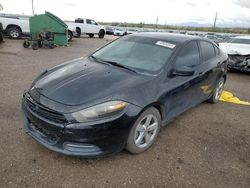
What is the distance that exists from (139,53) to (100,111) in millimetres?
1513

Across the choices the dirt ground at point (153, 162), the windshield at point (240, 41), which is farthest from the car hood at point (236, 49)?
the dirt ground at point (153, 162)

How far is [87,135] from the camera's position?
2525 mm

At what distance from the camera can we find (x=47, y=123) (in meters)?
2.60

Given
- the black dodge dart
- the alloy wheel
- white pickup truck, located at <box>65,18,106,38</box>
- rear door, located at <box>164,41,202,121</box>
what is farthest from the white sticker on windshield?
white pickup truck, located at <box>65,18,106,38</box>

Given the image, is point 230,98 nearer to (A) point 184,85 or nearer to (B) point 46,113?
(A) point 184,85

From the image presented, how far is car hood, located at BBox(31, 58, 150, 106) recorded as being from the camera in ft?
8.79

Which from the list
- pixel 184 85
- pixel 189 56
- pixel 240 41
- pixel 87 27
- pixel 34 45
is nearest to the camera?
pixel 184 85

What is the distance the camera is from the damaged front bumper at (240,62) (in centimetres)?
839

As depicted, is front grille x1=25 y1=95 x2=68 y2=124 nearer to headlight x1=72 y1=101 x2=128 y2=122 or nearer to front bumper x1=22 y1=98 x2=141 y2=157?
front bumper x1=22 y1=98 x2=141 y2=157

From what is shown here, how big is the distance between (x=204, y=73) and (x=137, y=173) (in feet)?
7.66

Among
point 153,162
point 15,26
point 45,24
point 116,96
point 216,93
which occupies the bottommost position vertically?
point 153,162

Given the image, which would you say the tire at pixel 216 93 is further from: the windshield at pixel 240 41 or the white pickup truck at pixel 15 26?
the white pickup truck at pixel 15 26

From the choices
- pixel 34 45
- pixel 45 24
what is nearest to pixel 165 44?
pixel 34 45

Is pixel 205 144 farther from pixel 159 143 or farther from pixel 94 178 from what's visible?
pixel 94 178
